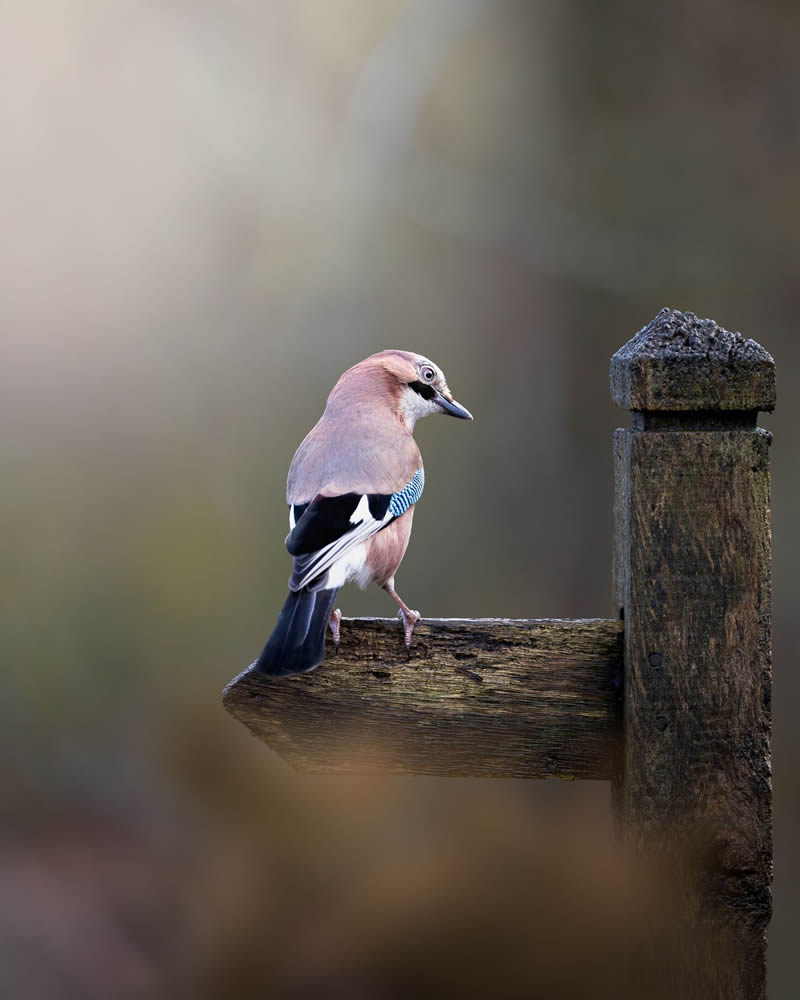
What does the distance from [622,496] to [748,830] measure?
0.34 meters

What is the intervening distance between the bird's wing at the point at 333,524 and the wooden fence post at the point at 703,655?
1.16 feet

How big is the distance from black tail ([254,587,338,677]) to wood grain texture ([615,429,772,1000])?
30 cm

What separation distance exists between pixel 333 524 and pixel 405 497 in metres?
0.14

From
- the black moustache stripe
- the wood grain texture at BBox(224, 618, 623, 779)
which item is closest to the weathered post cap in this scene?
the wood grain texture at BBox(224, 618, 623, 779)

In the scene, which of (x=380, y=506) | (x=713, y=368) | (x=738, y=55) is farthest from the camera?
(x=738, y=55)

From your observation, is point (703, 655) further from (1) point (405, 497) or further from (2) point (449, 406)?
(2) point (449, 406)

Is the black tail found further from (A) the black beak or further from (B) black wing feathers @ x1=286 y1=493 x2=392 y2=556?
(A) the black beak

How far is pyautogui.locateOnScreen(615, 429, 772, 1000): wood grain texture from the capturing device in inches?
A: 42.9

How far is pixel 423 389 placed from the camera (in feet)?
5.19

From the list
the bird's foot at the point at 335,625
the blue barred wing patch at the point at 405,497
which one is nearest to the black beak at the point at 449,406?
the blue barred wing patch at the point at 405,497

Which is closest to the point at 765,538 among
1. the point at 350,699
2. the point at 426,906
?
the point at 350,699

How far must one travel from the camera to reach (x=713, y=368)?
108 centimetres

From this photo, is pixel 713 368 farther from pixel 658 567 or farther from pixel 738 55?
pixel 738 55

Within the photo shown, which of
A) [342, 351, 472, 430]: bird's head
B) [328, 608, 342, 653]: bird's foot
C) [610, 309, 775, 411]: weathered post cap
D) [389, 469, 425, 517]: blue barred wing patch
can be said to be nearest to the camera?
[610, 309, 775, 411]: weathered post cap
